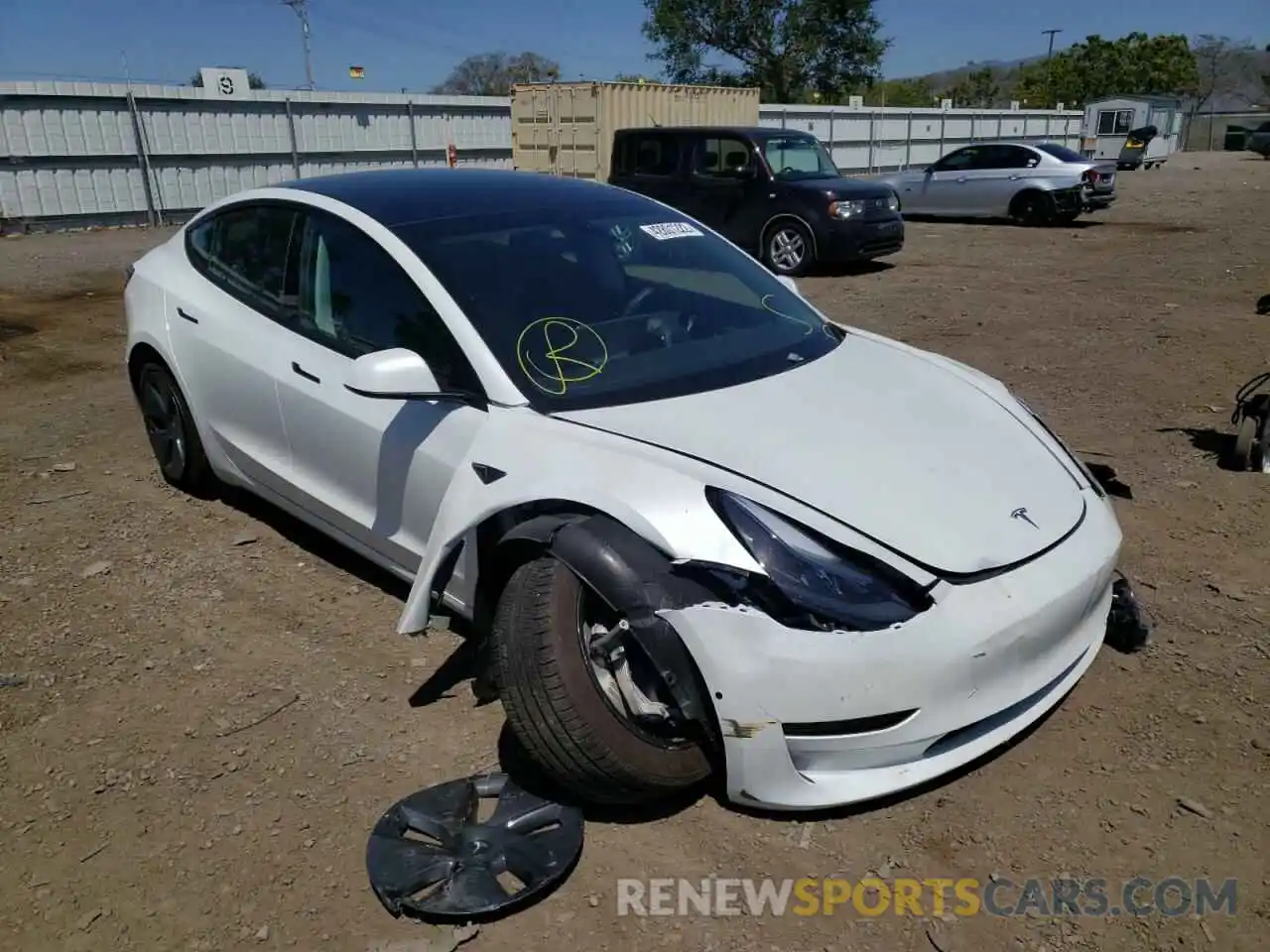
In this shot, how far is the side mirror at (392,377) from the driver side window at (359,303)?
0.14 meters

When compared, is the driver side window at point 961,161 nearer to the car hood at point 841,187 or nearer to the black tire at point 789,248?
the car hood at point 841,187

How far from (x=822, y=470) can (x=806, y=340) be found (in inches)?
41.8

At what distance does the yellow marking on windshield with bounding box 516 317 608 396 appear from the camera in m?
2.91

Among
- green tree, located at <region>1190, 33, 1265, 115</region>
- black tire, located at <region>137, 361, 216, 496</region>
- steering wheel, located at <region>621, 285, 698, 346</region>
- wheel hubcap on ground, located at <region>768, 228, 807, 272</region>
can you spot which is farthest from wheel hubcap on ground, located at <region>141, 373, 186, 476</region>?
green tree, located at <region>1190, 33, 1265, 115</region>

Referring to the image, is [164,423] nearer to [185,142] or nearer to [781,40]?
[185,142]

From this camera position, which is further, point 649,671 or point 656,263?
point 656,263

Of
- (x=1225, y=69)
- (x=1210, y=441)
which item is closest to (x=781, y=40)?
(x=1210, y=441)

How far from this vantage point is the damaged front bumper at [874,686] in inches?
88.1

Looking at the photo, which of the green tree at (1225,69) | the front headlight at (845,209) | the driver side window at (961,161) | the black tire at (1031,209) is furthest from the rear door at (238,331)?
the green tree at (1225,69)

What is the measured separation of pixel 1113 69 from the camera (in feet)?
212

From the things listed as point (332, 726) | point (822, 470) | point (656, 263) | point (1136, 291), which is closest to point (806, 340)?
point (656, 263)

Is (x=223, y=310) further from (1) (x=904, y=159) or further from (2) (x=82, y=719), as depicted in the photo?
(1) (x=904, y=159)

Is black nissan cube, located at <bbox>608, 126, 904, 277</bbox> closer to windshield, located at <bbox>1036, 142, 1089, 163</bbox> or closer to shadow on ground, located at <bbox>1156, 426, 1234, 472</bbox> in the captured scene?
windshield, located at <bbox>1036, 142, 1089, 163</bbox>

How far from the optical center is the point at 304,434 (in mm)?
3484
